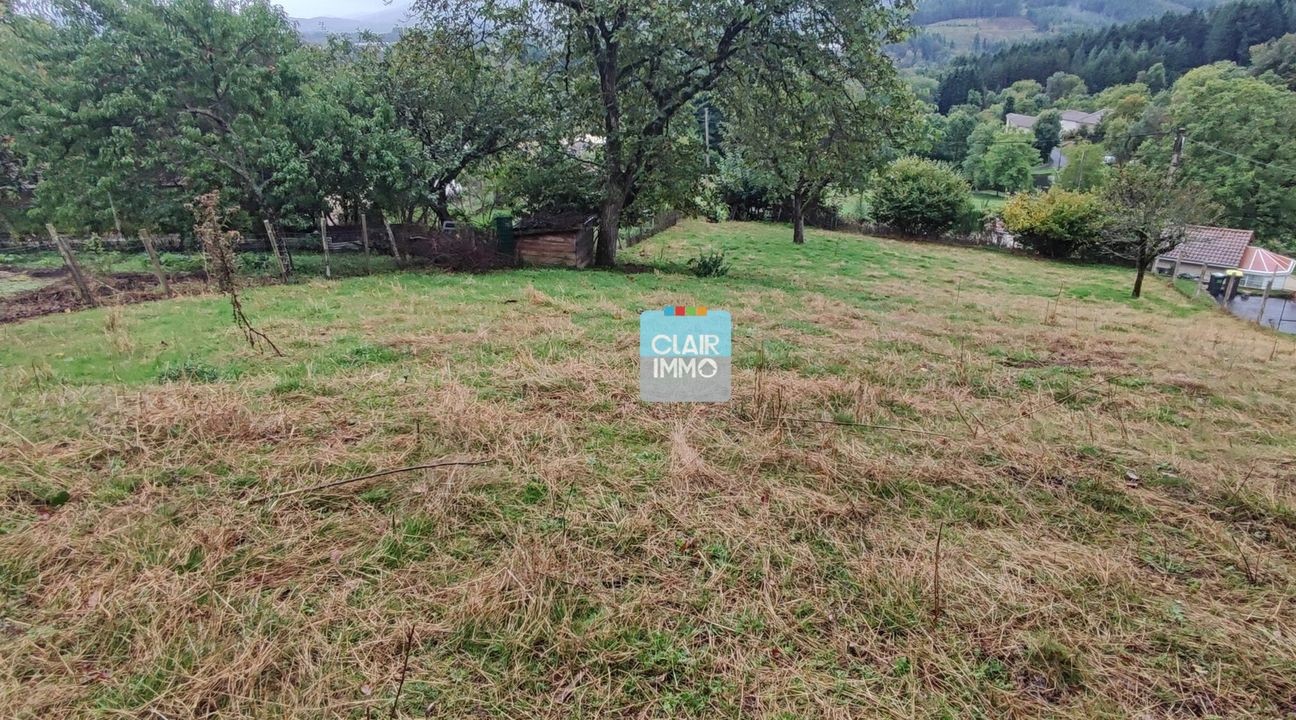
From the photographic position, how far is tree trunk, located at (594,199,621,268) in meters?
11.8

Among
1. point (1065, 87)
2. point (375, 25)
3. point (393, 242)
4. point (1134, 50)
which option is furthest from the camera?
point (1065, 87)

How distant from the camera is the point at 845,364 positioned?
488 centimetres

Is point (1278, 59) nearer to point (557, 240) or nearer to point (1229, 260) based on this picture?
point (1229, 260)

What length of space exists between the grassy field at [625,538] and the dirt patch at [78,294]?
3.44 m

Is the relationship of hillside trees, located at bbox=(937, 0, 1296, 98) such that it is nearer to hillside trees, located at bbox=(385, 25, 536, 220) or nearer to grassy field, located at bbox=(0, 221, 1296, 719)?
hillside trees, located at bbox=(385, 25, 536, 220)

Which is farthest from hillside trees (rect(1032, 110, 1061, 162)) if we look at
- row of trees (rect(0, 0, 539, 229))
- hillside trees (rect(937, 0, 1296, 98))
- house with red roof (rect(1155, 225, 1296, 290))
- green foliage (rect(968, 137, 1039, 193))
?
row of trees (rect(0, 0, 539, 229))

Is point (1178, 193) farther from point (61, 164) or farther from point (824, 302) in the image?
point (61, 164)

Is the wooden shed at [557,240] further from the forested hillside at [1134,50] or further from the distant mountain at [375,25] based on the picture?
the forested hillside at [1134,50]

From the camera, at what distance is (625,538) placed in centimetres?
245

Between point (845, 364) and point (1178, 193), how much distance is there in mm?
14307

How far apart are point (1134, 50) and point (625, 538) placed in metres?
99.3

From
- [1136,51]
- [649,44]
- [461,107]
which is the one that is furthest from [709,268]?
[1136,51]

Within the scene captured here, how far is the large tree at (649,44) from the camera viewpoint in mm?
8891

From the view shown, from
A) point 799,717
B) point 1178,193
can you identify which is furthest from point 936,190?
point 799,717
